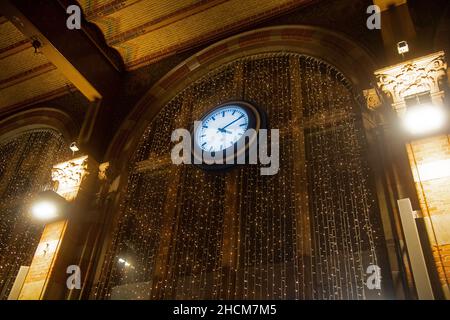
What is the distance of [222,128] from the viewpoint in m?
6.18

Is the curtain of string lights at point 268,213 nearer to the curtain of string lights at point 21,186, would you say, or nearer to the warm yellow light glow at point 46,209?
the warm yellow light glow at point 46,209

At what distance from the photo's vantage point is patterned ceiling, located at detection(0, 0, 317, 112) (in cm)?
717

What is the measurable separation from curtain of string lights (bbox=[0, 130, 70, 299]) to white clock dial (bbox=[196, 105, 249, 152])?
2934mm

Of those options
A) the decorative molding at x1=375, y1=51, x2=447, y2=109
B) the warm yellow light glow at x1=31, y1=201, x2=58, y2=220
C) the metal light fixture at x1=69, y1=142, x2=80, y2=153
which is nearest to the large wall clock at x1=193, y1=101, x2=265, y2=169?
the decorative molding at x1=375, y1=51, x2=447, y2=109

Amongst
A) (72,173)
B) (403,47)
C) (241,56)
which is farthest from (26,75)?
(403,47)

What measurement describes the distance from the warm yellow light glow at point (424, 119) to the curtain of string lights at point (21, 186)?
6.01m

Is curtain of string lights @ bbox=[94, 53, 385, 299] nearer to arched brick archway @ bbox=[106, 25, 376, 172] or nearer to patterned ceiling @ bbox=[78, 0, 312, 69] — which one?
arched brick archway @ bbox=[106, 25, 376, 172]

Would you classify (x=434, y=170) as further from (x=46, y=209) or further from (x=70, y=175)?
(x=70, y=175)

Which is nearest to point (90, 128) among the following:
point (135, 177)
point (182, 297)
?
point (135, 177)

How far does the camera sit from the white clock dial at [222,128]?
234 inches

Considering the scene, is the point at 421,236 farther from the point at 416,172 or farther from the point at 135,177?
the point at 135,177

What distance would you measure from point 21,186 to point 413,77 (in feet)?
24.5

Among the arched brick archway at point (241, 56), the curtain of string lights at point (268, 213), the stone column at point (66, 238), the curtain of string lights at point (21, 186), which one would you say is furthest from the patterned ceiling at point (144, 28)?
the stone column at point (66, 238)
